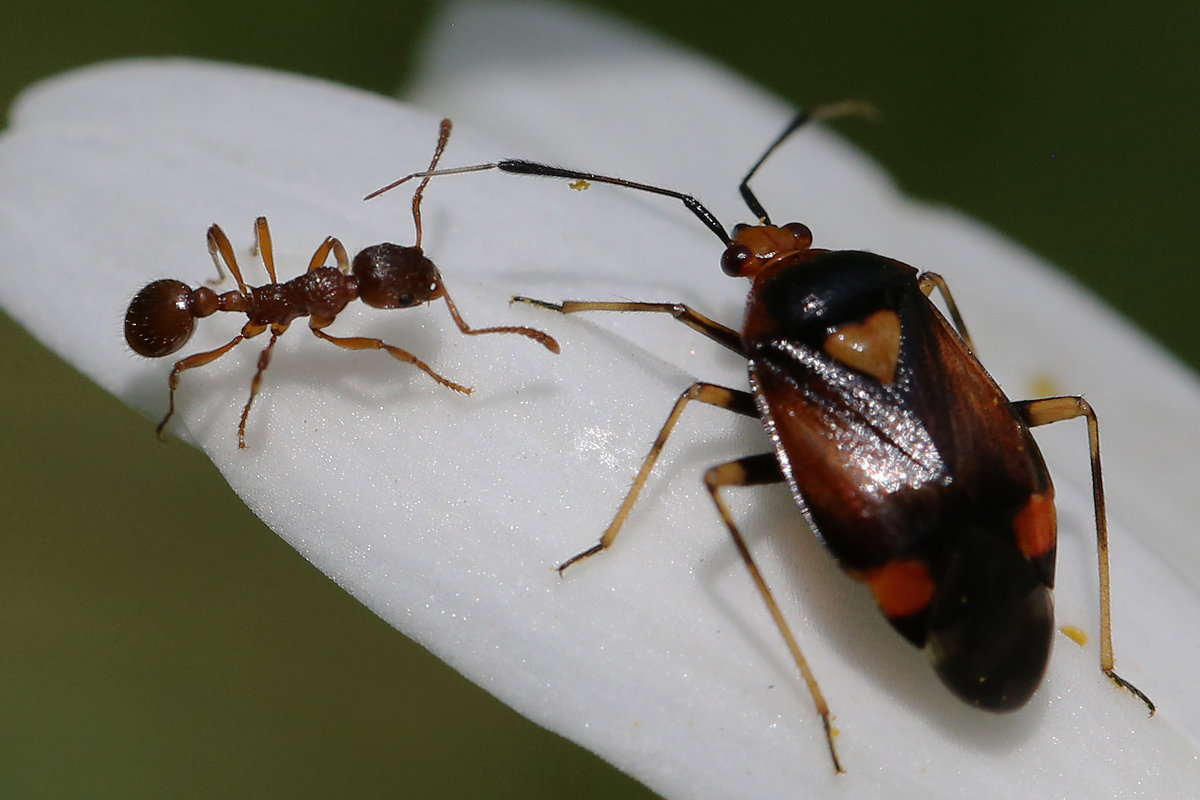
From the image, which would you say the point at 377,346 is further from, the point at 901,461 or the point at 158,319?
the point at 901,461

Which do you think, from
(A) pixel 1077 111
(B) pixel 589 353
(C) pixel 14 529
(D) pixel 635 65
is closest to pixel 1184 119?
(A) pixel 1077 111

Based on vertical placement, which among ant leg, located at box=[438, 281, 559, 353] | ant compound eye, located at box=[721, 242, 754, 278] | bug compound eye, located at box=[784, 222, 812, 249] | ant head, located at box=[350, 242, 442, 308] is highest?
bug compound eye, located at box=[784, 222, 812, 249]

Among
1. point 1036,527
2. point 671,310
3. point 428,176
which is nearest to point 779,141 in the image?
point 671,310

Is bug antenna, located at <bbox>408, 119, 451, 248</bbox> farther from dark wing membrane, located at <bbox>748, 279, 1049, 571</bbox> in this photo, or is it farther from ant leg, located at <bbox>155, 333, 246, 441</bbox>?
dark wing membrane, located at <bbox>748, 279, 1049, 571</bbox>

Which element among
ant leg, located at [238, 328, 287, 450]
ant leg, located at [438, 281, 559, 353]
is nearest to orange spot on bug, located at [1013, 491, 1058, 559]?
ant leg, located at [438, 281, 559, 353]

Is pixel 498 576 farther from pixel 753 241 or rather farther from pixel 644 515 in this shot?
pixel 753 241

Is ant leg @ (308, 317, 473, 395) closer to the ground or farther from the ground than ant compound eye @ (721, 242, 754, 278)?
closer to the ground
